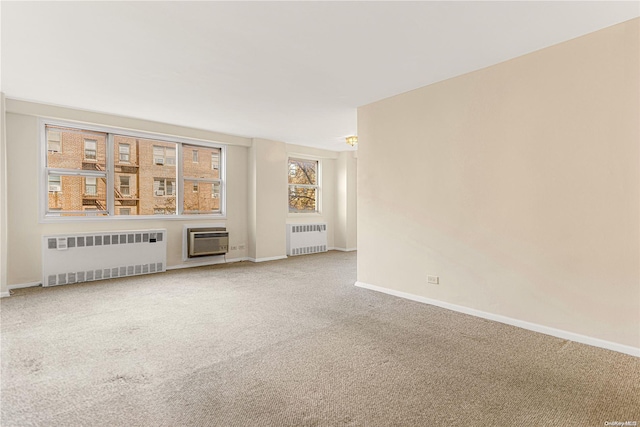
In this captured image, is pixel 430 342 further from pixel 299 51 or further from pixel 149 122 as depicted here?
pixel 149 122

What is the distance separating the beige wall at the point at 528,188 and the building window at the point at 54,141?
4769 millimetres

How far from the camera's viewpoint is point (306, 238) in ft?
25.5

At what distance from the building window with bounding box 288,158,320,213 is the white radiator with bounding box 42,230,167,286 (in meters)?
3.25

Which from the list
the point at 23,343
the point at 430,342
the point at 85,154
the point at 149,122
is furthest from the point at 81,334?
the point at 149,122

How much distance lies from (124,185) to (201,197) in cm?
136

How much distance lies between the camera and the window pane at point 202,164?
6273 mm

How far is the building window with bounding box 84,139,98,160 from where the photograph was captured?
5.16 m

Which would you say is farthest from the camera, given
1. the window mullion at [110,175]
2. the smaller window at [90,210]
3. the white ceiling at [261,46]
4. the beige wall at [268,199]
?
the beige wall at [268,199]

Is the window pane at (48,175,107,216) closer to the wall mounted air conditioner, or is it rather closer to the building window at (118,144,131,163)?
the building window at (118,144,131,163)

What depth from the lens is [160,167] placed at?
595 centimetres

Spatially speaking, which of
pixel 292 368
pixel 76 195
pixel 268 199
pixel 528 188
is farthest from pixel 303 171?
pixel 292 368

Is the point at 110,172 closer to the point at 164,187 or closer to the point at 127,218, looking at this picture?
the point at 127,218

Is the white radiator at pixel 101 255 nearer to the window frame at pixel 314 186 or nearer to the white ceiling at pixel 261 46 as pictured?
the white ceiling at pixel 261 46

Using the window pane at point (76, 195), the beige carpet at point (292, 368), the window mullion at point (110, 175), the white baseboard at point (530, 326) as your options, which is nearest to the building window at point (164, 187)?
the window mullion at point (110, 175)
